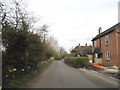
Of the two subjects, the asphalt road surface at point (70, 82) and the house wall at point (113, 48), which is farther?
the house wall at point (113, 48)

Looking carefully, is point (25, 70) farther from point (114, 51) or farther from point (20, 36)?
point (114, 51)

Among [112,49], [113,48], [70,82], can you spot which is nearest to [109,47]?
[112,49]

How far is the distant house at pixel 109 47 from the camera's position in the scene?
78.5 ft

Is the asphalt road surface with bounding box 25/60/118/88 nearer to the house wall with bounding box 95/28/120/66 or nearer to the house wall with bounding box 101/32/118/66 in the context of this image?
the house wall with bounding box 95/28/120/66

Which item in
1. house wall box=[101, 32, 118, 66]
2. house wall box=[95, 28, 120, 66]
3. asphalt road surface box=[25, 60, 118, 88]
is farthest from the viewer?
house wall box=[101, 32, 118, 66]

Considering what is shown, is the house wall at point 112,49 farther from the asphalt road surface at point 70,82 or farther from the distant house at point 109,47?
the asphalt road surface at point 70,82

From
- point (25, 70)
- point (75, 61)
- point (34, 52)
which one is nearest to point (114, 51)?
point (75, 61)

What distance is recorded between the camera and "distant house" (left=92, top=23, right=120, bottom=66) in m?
23.9

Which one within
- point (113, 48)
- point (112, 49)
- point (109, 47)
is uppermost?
point (109, 47)

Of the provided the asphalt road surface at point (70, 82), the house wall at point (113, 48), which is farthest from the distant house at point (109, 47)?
the asphalt road surface at point (70, 82)

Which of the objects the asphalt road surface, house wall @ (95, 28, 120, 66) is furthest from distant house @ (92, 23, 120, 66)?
the asphalt road surface

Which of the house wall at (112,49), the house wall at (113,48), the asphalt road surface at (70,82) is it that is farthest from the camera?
the house wall at (112,49)

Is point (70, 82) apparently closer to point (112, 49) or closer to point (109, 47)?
point (112, 49)

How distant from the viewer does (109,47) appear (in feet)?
88.5
